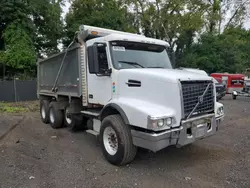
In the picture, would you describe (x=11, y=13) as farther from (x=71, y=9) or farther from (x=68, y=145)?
(x=68, y=145)

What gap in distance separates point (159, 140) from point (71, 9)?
24521mm

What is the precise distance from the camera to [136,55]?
16.3 feet

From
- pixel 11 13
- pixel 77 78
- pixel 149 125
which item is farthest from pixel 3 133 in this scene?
pixel 11 13

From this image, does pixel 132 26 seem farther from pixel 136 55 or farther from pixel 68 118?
pixel 136 55

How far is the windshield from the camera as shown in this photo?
4743 mm

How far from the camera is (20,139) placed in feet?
20.7

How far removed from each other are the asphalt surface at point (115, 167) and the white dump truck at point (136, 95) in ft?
1.48

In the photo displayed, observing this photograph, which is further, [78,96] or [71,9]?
[71,9]

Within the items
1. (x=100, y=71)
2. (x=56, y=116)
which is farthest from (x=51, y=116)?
(x=100, y=71)

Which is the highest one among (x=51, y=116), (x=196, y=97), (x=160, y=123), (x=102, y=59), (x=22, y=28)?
Answer: (x=22, y=28)

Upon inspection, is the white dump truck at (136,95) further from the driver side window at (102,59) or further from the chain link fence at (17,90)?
the chain link fence at (17,90)

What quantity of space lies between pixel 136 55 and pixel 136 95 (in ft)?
3.53

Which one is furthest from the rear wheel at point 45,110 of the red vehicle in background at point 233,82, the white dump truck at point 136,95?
the red vehicle in background at point 233,82

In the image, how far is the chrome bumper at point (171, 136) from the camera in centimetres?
366
